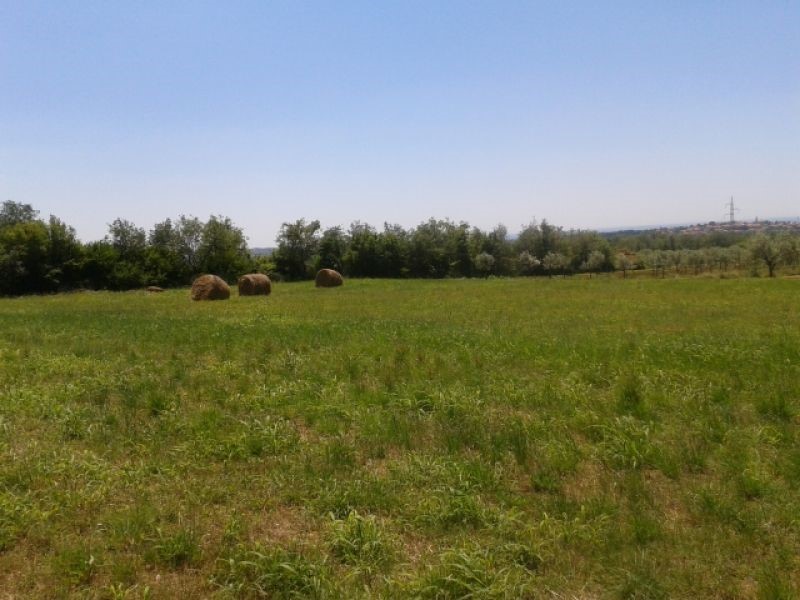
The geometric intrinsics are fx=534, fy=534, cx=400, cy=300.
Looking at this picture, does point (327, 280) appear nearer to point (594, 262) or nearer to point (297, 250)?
point (297, 250)

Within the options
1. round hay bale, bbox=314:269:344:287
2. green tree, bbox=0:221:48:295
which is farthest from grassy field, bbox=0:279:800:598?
green tree, bbox=0:221:48:295

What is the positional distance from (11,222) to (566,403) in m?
102

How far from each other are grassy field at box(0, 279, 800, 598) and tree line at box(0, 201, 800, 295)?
5067 centimetres

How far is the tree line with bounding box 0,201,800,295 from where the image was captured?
181ft

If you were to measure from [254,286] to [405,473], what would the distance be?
107ft

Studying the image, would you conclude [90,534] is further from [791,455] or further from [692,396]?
[692,396]

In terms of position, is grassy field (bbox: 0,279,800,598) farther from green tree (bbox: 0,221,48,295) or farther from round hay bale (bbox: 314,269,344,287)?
green tree (bbox: 0,221,48,295)

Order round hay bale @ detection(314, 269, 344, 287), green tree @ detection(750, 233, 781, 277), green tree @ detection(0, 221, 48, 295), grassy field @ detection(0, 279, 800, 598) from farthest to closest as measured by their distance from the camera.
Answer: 1. green tree @ detection(750, 233, 781, 277)
2. green tree @ detection(0, 221, 48, 295)
3. round hay bale @ detection(314, 269, 344, 287)
4. grassy field @ detection(0, 279, 800, 598)

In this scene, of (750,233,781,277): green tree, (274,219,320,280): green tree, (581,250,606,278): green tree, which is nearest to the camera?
(750,233,781,277): green tree

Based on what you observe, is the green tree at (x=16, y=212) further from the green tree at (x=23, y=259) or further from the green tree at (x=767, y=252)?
the green tree at (x=767, y=252)

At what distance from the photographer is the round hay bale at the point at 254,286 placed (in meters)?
36.3

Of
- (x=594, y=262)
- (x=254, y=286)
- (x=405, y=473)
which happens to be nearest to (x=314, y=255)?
(x=254, y=286)

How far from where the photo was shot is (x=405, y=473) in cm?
569

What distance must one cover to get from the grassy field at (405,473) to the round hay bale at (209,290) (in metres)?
20.5
